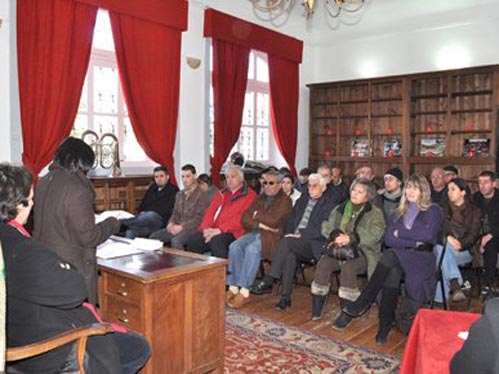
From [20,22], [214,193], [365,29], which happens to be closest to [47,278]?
[214,193]

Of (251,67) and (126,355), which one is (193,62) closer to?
(251,67)

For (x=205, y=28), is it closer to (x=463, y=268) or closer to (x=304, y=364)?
(x=463, y=268)

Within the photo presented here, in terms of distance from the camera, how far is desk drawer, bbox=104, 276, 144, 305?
2.73 metres

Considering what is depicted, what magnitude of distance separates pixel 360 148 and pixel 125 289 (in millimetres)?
6409

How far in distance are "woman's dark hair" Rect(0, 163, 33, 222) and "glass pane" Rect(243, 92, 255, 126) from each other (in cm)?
635

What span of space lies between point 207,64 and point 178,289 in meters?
4.94

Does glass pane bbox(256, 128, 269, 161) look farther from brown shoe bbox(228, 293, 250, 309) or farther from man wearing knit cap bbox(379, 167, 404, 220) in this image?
brown shoe bbox(228, 293, 250, 309)

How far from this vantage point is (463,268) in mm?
4578

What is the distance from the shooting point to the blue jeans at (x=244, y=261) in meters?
4.70

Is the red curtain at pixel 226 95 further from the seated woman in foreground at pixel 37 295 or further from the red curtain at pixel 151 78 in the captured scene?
the seated woman in foreground at pixel 37 295

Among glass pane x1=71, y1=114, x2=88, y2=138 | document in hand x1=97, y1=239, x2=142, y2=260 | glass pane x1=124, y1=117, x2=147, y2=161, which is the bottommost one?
document in hand x1=97, y1=239, x2=142, y2=260

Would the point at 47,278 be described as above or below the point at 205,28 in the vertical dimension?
below

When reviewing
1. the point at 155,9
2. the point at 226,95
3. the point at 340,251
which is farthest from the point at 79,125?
the point at 340,251

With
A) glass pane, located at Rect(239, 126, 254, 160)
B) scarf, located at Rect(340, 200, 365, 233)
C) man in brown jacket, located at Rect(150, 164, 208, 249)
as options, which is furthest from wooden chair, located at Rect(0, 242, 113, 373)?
glass pane, located at Rect(239, 126, 254, 160)
